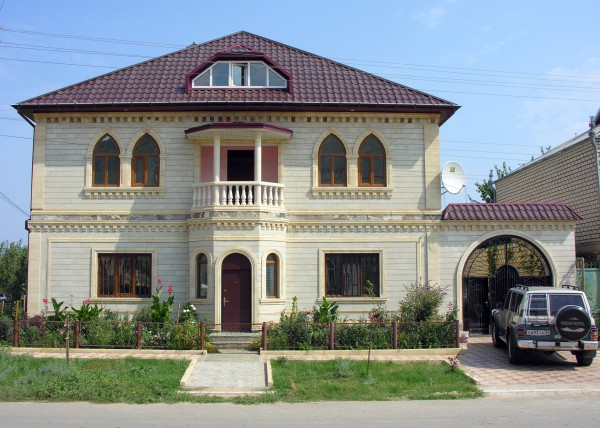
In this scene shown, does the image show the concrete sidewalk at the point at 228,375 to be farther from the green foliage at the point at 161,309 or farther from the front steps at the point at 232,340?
the green foliage at the point at 161,309

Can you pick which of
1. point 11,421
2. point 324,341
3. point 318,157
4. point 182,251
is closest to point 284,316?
point 324,341

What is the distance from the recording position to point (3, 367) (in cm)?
1395

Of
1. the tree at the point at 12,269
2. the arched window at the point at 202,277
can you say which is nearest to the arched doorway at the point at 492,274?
the arched window at the point at 202,277

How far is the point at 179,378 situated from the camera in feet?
44.9

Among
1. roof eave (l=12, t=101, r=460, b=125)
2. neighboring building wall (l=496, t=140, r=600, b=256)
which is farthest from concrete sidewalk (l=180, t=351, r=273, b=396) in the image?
neighboring building wall (l=496, t=140, r=600, b=256)

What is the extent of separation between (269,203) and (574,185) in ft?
39.7

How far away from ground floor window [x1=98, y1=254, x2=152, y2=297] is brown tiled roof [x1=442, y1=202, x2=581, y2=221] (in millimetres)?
9694

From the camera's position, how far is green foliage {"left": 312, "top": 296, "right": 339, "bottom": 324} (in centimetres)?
1836

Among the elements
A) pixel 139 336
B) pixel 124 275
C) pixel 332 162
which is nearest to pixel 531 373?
pixel 332 162

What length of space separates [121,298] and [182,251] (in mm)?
2402

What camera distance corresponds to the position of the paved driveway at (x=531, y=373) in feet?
43.3

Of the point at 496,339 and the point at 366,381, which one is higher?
the point at 496,339

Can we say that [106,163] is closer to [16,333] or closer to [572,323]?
[16,333]

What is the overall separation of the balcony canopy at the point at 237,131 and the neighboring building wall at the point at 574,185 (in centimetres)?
1105
